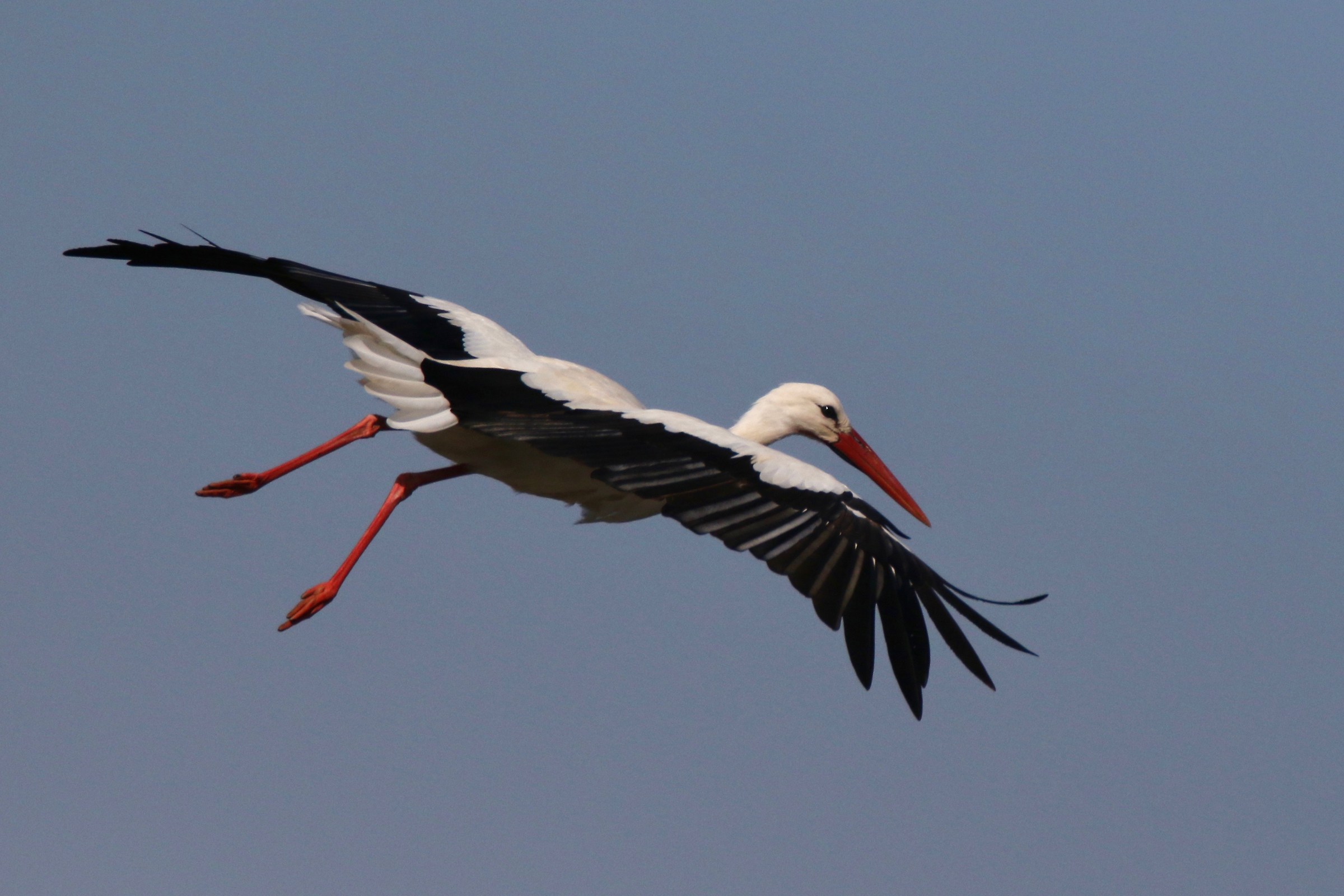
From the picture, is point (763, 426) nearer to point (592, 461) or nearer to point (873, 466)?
point (873, 466)

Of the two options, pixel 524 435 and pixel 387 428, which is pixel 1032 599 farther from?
pixel 387 428

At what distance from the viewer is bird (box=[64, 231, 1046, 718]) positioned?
20.8 feet

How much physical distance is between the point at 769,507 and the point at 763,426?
7.65 feet

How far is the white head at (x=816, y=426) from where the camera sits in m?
8.81

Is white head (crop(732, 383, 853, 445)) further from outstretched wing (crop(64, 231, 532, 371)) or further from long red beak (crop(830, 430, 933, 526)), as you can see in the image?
outstretched wing (crop(64, 231, 532, 371))

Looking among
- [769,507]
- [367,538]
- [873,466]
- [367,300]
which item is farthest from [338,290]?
[873,466]

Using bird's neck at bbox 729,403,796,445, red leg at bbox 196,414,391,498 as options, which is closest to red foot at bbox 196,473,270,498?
red leg at bbox 196,414,391,498

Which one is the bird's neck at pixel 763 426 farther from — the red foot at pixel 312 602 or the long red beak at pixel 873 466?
the red foot at pixel 312 602

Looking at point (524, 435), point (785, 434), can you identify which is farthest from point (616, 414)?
point (785, 434)

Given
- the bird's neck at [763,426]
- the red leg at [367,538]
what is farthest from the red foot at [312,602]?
the bird's neck at [763,426]

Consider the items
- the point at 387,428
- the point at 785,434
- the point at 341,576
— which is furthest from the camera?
the point at 785,434

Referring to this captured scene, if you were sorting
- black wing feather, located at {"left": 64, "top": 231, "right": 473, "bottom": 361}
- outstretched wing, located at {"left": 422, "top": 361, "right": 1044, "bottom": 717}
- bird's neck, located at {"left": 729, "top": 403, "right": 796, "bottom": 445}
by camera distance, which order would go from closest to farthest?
outstretched wing, located at {"left": 422, "top": 361, "right": 1044, "bottom": 717} < black wing feather, located at {"left": 64, "top": 231, "right": 473, "bottom": 361} < bird's neck, located at {"left": 729, "top": 403, "right": 796, "bottom": 445}

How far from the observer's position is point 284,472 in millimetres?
7590

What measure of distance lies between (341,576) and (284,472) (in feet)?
2.26
